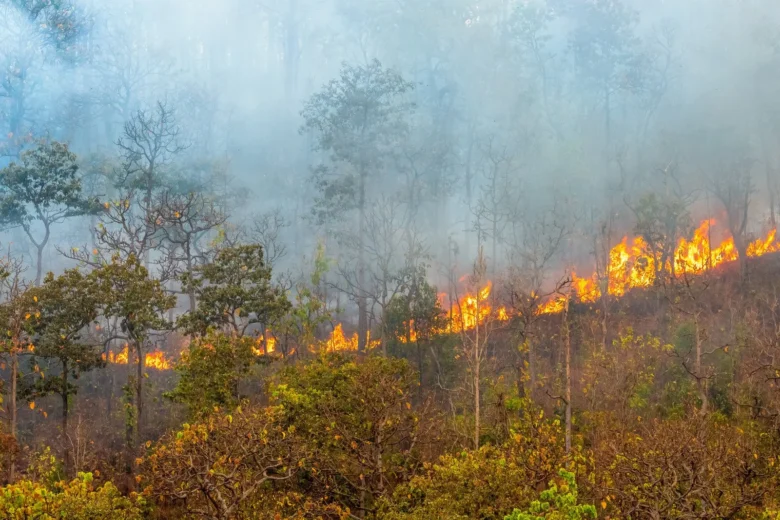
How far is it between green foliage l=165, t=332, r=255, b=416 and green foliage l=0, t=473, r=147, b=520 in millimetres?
8214

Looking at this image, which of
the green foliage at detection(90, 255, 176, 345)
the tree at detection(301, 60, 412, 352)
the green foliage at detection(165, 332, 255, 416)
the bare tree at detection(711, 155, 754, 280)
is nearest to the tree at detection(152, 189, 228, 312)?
the green foliage at detection(90, 255, 176, 345)

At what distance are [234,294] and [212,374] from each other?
684 centimetres

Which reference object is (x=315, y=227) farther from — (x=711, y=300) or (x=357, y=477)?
(x=357, y=477)

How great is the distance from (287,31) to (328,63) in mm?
10383

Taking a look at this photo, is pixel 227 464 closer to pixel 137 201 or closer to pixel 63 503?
pixel 63 503

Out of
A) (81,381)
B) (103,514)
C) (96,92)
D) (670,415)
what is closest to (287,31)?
(96,92)

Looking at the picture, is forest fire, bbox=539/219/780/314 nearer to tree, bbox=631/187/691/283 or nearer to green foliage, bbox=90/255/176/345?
tree, bbox=631/187/691/283

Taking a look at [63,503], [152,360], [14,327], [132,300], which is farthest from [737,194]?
[63,503]

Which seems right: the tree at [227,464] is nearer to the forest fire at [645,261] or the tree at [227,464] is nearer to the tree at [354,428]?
the tree at [354,428]

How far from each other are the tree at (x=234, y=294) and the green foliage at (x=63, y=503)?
50.9 feet

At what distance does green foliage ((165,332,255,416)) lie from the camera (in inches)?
1053

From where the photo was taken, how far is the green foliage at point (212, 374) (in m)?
26.7

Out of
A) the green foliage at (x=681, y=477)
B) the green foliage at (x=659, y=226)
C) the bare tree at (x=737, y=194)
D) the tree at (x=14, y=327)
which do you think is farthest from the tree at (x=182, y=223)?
the bare tree at (x=737, y=194)

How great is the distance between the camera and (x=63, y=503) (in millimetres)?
16531
